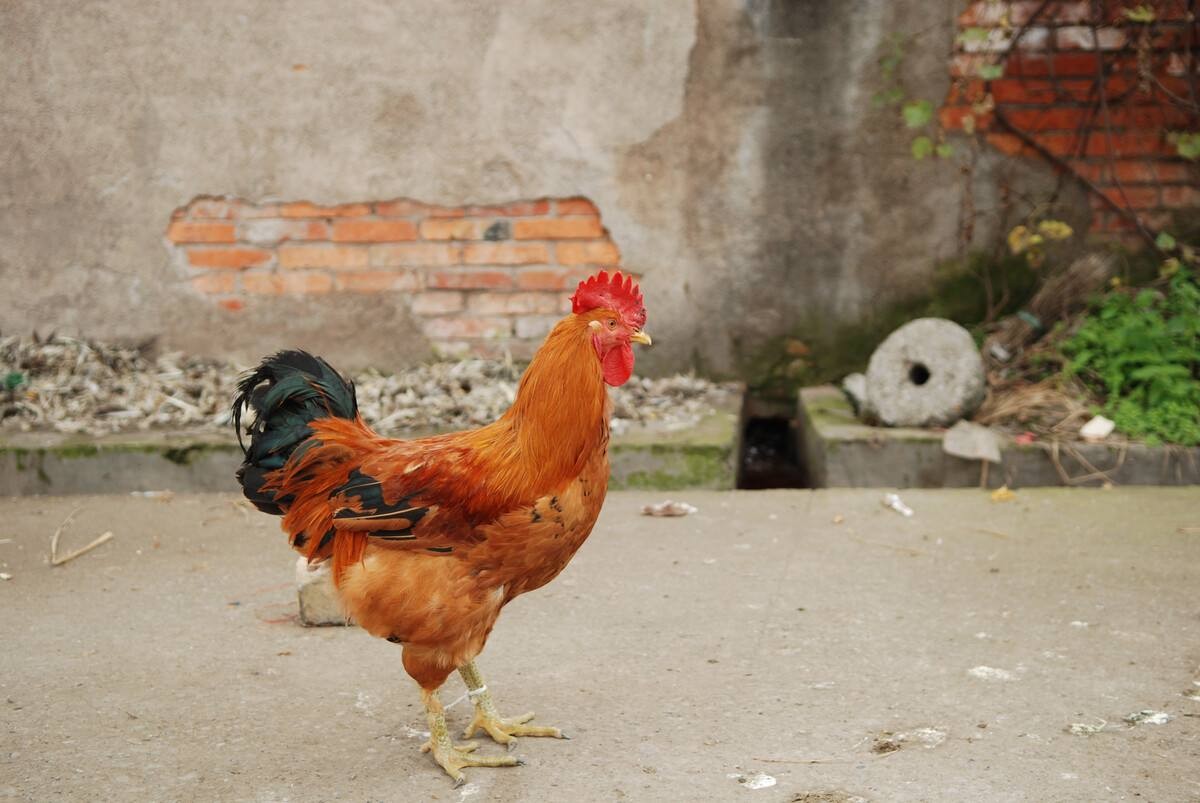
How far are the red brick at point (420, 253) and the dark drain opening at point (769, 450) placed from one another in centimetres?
202

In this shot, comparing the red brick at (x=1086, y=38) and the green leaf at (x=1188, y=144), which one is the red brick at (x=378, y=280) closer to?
the red brick at (x=1086, y=38)

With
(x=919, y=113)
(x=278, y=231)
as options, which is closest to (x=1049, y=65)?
(x=919, y=113)

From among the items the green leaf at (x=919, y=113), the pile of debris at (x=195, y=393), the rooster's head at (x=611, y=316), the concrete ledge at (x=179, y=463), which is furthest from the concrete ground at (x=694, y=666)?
the green leaf at (x=919, y=113)

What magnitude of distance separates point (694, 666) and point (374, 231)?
13.0ft

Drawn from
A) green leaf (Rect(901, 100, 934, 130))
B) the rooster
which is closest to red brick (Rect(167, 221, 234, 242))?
the rooster

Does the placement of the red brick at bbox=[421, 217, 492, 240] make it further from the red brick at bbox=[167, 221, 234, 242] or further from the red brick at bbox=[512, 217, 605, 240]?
the red brick at bbox=[167, 221, 234, 242]

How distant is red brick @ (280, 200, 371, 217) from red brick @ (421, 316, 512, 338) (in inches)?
30.8

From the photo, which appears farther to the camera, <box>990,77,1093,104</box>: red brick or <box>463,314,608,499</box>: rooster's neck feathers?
<box>990,77,1093,104</box>: red brick

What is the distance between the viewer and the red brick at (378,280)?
667cm

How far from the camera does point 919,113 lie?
6250 mm

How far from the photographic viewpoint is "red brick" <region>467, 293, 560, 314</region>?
6.64m

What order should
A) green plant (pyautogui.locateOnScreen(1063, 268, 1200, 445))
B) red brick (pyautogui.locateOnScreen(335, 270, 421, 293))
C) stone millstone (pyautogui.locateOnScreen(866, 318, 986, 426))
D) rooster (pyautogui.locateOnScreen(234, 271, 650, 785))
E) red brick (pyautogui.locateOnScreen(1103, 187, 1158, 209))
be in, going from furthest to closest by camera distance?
red brick (pyautogui.locateOnScreen(335, 270, 421, 293)) → red brick (pyautogui.locateOnScreen(1103, 187, 1158, 209)) → stone millstone (pyautogui.locateOnScreen(866, 318, 986, 426)) → green plant (pyautogui.locateOnScreen(1063, 268, 1200, 445)) → rooster (pyautogui.locateOnScreen(234, 271, 650, 785))

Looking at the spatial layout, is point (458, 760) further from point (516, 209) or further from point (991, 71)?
point (991, 71)

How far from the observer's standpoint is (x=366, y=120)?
654cm
